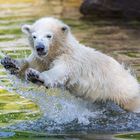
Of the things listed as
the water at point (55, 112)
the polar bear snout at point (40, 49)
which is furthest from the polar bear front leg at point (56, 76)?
the water at point (55, 112)

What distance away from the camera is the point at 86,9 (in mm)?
19359

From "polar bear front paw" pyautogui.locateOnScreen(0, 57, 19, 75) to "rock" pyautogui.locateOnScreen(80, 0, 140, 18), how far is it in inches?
391

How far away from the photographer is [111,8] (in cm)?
1878

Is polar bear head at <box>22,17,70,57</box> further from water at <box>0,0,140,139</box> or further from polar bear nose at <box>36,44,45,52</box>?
water at <box>0,0,140,139</box>

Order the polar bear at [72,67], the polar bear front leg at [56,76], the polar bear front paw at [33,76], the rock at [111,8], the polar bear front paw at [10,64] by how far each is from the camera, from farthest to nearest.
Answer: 1. the rock at [111,8]
2. the polar bear front paw at [10,64]
3. the polar bear at [72,67]
4. the polar bear front leg at [56,76]
5. the polar bear front paw at [33,76]

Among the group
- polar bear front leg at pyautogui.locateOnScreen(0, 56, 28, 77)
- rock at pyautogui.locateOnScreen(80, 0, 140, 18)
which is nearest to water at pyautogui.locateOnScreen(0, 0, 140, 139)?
polar bear front leg at pyautogui.locateOnScreen(0, 56, 28, 77)

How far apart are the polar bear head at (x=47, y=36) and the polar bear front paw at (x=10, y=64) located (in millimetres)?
354

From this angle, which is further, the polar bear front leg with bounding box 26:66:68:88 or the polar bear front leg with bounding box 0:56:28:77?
the polar bear front leg with bounding box 0:56:28:77

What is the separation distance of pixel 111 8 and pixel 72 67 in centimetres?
1117

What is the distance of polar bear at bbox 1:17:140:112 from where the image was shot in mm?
7723

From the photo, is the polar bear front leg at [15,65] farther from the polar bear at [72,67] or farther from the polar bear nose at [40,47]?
the polar bear nose at [40,47]

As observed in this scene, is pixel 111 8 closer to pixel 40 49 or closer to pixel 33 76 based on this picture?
pixel 40 49

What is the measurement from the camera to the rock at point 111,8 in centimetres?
1788

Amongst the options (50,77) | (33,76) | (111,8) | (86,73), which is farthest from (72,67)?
(111,8)
